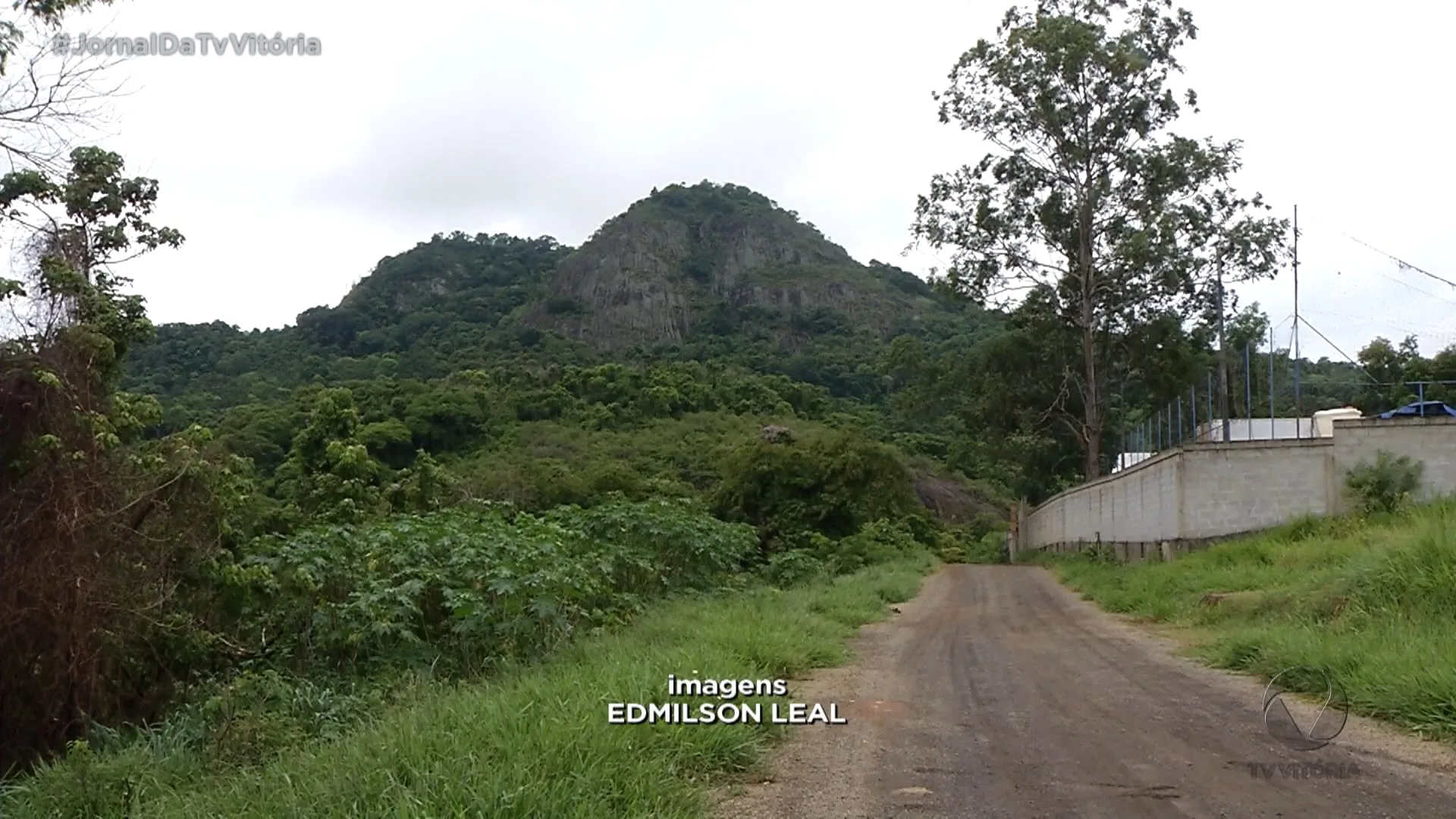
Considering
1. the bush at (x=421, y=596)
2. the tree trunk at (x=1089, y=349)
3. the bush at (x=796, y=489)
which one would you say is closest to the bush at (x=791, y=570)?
the bush at (x=796, y=489)

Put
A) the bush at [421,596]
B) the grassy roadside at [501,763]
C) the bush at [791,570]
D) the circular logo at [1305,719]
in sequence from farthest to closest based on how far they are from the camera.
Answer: the bush at [791,570], the bush at [421,596], the circular logo at [1305,719], the grassy roadside at [501,763]

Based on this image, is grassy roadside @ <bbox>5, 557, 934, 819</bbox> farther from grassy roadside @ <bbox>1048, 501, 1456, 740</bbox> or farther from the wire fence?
the wire fence

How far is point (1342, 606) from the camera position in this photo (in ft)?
32.7

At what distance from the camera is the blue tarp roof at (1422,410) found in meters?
17.9

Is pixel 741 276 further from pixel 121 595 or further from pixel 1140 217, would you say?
pixel 121 595

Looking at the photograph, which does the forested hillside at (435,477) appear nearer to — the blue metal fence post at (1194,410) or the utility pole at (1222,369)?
the utility pole at (1222,369)

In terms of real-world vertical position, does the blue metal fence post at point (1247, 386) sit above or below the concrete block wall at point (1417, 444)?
above

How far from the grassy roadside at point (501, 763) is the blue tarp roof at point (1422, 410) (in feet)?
46.1

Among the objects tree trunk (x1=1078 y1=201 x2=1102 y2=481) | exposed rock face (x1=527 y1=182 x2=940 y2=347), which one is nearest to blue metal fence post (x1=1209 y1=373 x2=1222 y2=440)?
tree trunk (x1=1078 y1=201 x2=1102 y2=481)

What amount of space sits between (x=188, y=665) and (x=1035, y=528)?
120ft

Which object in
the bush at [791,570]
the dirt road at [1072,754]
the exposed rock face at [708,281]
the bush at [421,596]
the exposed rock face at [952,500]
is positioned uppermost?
the exposed rock face at [708,281]

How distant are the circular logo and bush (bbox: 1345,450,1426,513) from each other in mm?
9412

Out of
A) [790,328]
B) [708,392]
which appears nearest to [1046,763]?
[708,392]

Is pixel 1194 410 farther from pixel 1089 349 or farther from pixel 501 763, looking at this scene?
pixel 501 763
